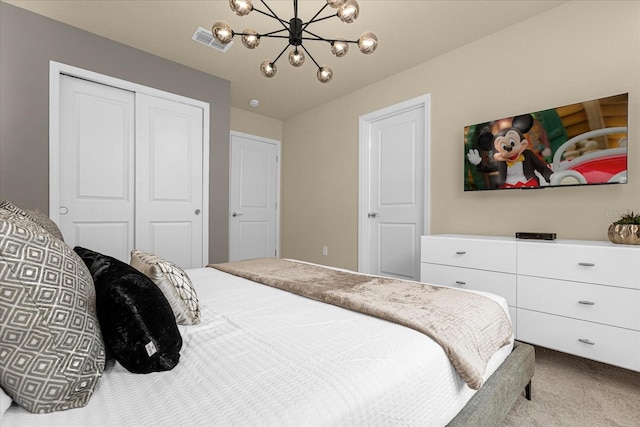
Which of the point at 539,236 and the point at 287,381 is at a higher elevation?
the point at 539,236

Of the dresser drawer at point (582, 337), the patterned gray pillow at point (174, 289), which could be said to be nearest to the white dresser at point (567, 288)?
the dresser drawer at point (582, 337)

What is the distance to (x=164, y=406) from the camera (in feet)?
2.17

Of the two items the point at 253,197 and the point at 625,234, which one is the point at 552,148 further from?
the point at 253,197

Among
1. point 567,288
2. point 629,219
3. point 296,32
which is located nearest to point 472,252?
point 567,288

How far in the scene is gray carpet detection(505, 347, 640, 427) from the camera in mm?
1464

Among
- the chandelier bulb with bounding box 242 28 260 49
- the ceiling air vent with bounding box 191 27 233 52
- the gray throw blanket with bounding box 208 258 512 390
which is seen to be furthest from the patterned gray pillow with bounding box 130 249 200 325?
the ceiling air vent with bounding box 191 27 233 52

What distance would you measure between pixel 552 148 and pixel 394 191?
4.93 ft

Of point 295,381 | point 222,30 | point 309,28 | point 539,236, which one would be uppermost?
point 309,28

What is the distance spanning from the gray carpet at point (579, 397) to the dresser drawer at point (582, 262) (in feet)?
1.94

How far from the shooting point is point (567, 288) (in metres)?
1.88

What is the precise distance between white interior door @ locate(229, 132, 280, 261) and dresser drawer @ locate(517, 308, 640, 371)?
3462mm

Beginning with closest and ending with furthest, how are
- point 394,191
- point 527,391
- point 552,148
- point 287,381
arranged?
point 287,381
point 527,391
point 552,148
point 394,191

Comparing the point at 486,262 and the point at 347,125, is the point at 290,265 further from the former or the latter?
the point at 347,125

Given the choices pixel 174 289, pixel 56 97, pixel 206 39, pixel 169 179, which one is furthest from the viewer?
pixel 169 179
